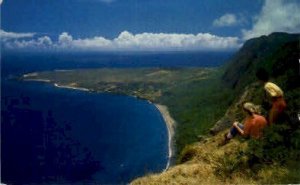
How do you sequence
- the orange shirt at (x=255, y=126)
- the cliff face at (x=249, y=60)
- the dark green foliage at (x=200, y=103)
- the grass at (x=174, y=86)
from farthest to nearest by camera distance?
the dark green foliage at (x=200, y=103) → the cliff face at (x=249, y=60) → the grass at (x=174, y=86) → the orange shirt at (x=255, y=126)

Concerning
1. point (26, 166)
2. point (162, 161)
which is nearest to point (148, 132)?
point (162, 161)

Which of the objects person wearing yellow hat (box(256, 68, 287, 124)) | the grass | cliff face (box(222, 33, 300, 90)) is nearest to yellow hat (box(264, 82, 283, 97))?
person wearing yellow hat (box(256, 68, 287, 124))

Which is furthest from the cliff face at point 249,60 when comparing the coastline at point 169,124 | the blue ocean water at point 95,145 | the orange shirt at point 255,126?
the orange shirt at point 255,126

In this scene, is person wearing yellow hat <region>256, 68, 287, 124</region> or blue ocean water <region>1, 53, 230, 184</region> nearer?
person wearing yellow hat <region>256, 68, 287, 124</region>

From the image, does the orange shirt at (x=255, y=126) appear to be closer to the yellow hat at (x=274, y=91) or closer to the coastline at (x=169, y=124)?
the yellow hat at (x=274, y=91)

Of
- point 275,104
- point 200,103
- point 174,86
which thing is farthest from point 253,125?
point 200,103

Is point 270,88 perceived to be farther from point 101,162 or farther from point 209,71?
point 101,162

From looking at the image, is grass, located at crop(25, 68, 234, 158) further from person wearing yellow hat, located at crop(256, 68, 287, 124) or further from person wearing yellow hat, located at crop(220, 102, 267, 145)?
person wearing yellow hat, located at crop(256, 68, 287, 124)

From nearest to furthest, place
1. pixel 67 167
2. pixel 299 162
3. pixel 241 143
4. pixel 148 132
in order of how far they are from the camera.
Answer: pixel 299 162
pixel 241 143
pixel 67 167
pixel 148 132
